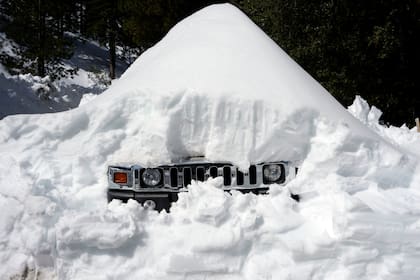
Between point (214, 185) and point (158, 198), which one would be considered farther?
point (158, 198)

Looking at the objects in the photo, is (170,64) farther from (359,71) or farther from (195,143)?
(359,71)

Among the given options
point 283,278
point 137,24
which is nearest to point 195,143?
point 283,278

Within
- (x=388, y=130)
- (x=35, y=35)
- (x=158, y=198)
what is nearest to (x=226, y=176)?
(x=158, y=198)

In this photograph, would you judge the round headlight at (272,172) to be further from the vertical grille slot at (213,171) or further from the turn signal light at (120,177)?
the turn signal light at (120,177)

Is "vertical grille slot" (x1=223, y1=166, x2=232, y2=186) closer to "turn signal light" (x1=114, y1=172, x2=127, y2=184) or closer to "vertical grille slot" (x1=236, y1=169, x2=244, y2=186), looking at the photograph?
"vertical grille slot" (x1=236, y1=169, x2=244, y2=186)

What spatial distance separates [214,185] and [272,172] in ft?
1.53

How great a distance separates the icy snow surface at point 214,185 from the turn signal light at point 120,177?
5.5 inches

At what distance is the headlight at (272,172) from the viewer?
9.76 feet

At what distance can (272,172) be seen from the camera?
3.00 metres

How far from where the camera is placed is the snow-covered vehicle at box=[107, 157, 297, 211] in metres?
2.91

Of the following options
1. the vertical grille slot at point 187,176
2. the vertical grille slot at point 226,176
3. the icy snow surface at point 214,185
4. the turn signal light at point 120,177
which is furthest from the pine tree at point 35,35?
the vertical grille slot at point 226,176

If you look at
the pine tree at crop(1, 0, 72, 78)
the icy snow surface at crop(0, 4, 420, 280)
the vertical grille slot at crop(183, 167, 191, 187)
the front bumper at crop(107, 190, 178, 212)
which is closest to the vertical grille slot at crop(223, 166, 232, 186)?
the icy snow surface at crop(0, 4, 420, 280)

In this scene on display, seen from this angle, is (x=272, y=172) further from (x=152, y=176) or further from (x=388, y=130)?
(x=388, y=130)

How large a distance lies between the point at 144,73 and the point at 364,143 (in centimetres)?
187
